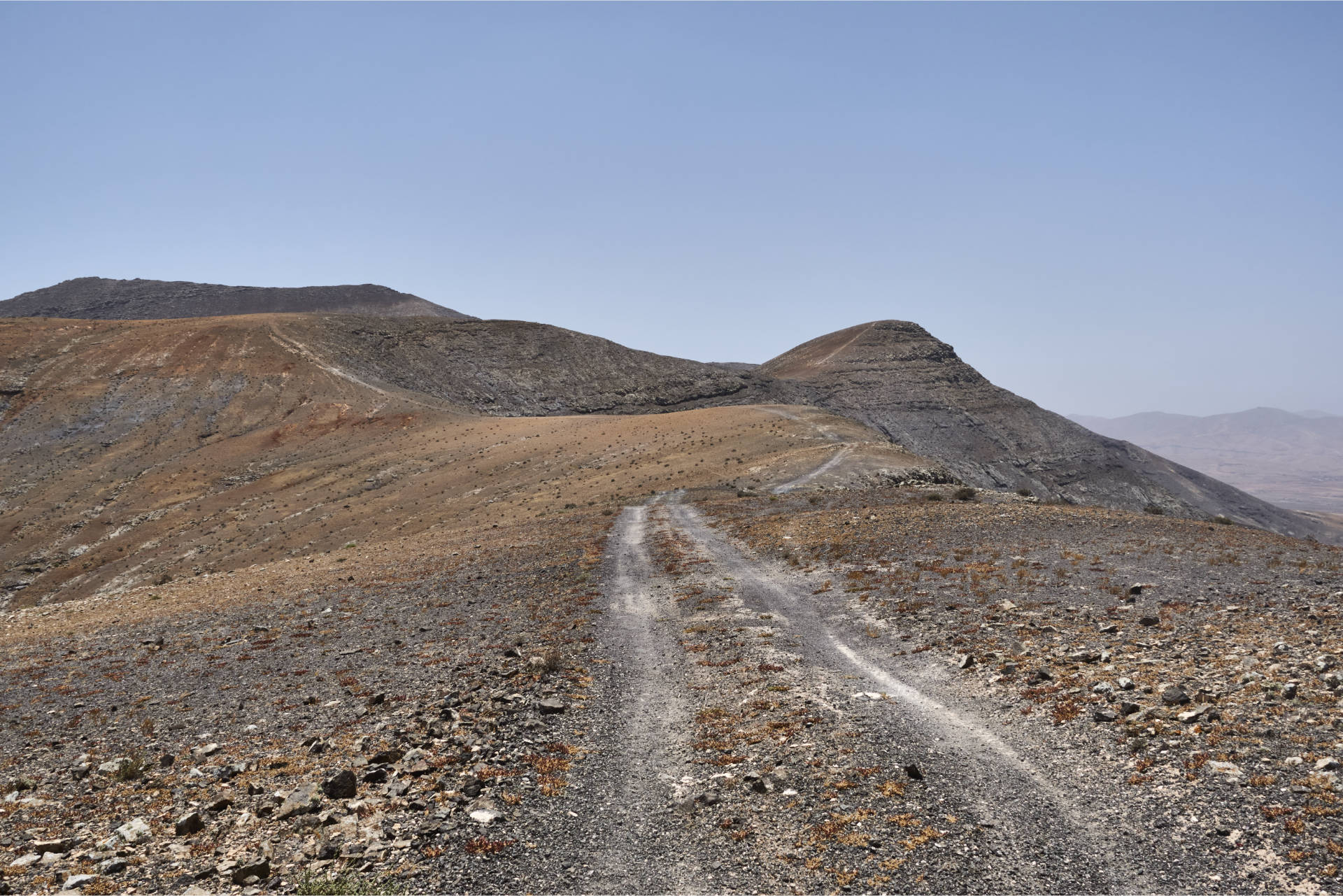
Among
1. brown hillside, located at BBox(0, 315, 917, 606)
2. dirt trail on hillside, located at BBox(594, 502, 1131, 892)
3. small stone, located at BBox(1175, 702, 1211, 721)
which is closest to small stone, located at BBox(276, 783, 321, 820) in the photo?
dirt trail on hillside, located at BBox(594, 502, 1131, 892)

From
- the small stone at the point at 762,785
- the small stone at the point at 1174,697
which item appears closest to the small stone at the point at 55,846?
the small stone at the point at 762,785

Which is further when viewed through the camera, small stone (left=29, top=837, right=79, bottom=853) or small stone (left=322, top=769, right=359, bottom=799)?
small stone (left=322, top=769, right=359, bottom=799)

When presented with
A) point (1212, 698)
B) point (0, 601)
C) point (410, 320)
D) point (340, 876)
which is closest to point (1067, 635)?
point (1212, 698)

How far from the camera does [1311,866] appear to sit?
268 inches

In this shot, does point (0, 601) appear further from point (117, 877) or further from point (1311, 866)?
point (1311, 866)

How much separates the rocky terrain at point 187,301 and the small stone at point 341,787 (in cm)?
17873

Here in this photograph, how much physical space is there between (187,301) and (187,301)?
17 cm

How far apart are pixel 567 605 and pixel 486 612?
2098 millimetres

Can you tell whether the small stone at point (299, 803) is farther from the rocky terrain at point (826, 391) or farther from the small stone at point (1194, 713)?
the rocky terrain at point (826, 391)

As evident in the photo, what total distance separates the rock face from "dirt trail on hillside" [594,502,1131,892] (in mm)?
77583

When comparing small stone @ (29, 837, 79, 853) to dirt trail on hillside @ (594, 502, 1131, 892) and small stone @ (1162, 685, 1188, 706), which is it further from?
small stone @ (1162, 685, 1188, 706)

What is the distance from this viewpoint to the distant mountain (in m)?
172

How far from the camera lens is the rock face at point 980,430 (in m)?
98.7

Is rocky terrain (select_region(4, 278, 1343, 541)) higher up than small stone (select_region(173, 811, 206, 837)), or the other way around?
rocky terrain (select_region(4, 278, 1343, 541))
